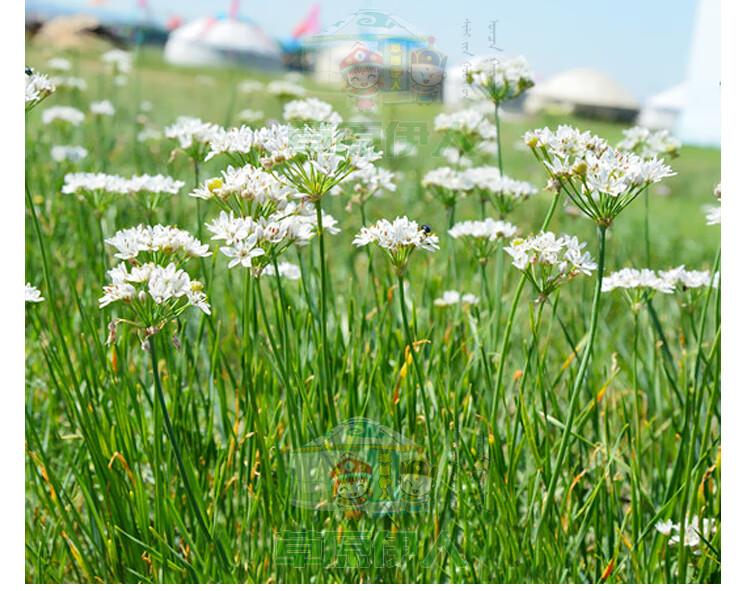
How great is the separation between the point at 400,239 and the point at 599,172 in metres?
0.31

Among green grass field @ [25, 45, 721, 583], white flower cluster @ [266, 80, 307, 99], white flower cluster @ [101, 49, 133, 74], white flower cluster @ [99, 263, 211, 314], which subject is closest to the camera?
white flower cluster @ [99, 263, 211, 314]

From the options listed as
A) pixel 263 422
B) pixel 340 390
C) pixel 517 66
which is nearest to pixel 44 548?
pixel 263 422

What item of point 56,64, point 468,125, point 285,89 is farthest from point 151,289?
point 56,64

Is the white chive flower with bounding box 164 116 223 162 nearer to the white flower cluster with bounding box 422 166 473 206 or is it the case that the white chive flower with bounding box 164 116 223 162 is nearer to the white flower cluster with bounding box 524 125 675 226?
the white flower cluster with bounding box 422 166 473 206

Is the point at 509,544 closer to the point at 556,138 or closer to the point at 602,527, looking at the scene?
the point at 602,527

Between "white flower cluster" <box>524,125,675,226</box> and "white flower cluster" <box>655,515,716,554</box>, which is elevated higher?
"white flower cluster" <box>524,125,675,226</box>

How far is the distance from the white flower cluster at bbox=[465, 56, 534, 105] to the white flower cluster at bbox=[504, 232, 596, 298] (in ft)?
1.72

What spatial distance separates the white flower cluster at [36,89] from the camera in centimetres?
129

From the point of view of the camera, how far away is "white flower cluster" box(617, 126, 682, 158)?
5.11 feet

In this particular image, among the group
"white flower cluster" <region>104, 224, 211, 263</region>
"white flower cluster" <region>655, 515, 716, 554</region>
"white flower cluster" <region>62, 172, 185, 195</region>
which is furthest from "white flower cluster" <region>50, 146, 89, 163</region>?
"white flower cluster" <region>655, 515, 716, 554</region>

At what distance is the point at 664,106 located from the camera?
1771 mm

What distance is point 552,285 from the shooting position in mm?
1029

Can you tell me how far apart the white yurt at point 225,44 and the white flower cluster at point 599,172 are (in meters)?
0.76

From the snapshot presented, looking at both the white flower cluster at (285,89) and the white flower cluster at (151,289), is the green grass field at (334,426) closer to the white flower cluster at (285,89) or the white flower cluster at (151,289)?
the white flower cluster at (151,289)
